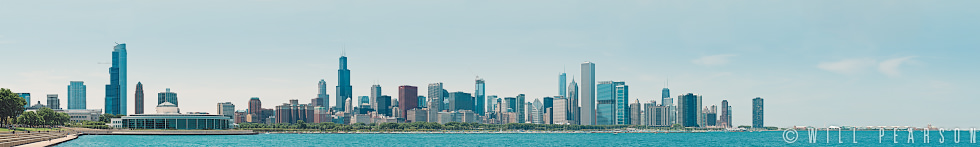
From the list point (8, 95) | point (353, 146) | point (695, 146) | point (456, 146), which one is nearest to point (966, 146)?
point (695, 146)

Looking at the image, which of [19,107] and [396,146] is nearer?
[396,146]

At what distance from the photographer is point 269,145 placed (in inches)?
6526

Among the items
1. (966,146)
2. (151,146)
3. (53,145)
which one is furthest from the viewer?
(966,146)

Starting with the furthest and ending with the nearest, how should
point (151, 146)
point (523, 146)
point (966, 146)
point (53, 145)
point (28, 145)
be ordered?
point (966, 146) → point (523, 146) → point (151, 146) → point (53, 145) → point (28, 145)

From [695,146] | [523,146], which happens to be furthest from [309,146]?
[695,146]

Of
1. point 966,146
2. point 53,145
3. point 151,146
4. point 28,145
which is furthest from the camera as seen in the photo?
point 966,146

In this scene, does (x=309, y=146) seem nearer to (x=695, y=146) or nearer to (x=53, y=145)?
(x=53, y=145)

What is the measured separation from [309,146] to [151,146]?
2641cm

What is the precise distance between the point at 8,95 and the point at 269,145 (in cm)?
4816

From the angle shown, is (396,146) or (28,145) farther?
(396,146)

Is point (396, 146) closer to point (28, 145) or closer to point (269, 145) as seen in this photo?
point (269, 145)

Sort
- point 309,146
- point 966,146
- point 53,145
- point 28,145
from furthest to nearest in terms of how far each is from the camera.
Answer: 1. point 966,146
2. point 309,146
3. point 53,145
4. point 28,145

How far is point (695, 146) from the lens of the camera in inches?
7028

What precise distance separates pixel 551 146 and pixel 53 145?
84.2 meters
